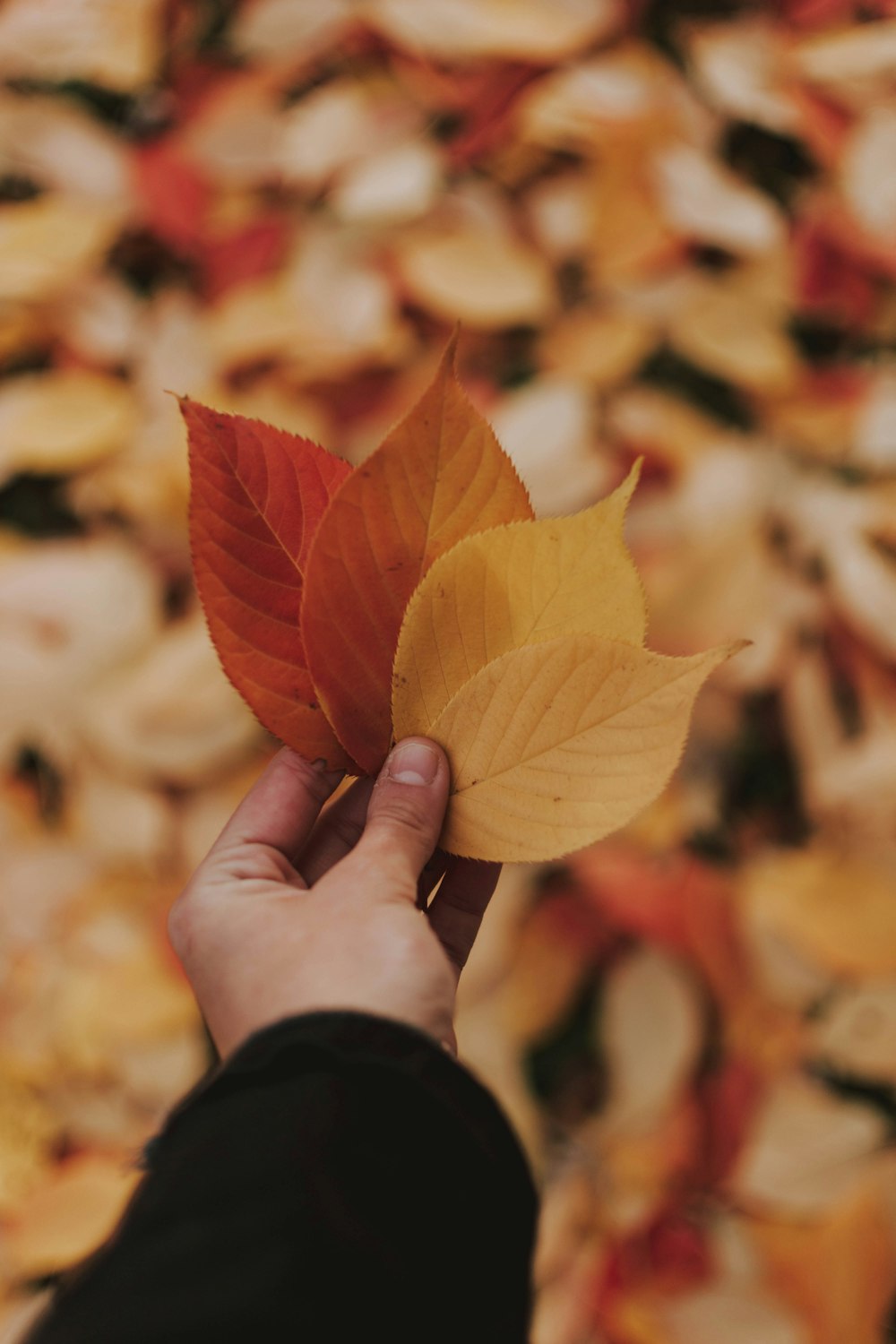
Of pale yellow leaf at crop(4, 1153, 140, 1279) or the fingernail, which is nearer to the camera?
the fingernail

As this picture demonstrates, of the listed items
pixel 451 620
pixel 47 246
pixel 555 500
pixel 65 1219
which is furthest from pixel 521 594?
pixel 47 246

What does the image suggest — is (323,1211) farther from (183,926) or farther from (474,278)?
(474,278)

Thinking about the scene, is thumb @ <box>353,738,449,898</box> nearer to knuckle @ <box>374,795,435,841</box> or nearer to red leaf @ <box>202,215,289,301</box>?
knuckle @ <box>374,795,435,841</box>

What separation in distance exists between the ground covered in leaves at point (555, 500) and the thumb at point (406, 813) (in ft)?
0.99

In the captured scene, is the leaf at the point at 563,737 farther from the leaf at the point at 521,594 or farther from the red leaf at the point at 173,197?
the red leaf at the point at 173,197

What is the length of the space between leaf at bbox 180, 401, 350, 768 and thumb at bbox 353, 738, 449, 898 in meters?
0.04

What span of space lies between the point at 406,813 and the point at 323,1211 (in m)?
0.12

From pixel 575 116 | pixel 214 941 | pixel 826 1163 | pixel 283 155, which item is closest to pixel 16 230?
pixel 283 155

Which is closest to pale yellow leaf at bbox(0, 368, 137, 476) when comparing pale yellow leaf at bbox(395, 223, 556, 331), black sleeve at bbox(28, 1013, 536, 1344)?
pale yellow leaf at bbox(395, 223, 556, 331)

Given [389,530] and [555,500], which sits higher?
[389,530]

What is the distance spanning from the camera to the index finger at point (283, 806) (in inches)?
16.0

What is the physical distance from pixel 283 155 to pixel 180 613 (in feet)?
1.45

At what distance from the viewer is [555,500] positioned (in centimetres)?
76

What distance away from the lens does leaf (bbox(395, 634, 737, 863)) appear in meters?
0.32
